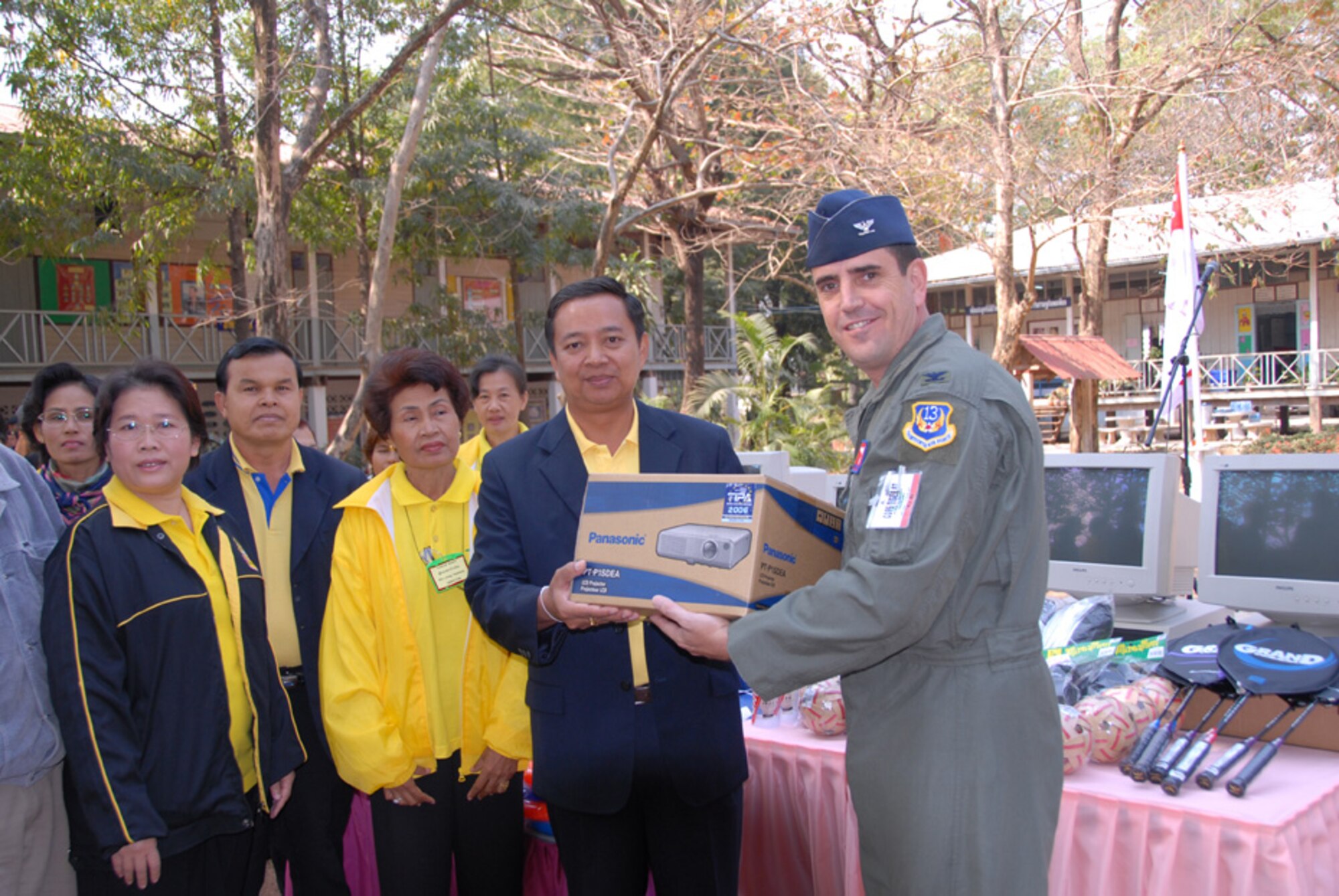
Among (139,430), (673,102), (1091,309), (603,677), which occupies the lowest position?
(603,677)

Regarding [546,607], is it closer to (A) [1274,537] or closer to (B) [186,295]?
(A) [1274,537]

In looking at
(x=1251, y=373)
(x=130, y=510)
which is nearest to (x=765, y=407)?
(x=130, y=510)

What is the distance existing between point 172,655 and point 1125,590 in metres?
2.92

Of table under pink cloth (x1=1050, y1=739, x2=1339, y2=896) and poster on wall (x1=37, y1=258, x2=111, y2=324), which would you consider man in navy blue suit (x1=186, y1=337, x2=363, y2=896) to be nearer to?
table under pink cloth (x1=1050, y1=739, x2=1339, y2=896)

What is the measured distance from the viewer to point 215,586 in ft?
8.04

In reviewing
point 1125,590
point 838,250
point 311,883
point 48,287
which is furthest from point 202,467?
point 48,287

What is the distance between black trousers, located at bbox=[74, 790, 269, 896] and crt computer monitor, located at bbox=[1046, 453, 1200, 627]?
8.84ft

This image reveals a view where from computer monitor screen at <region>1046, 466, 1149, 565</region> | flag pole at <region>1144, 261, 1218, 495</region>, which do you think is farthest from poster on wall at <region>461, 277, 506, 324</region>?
computer monitor screen at <region>1046, 466, 1149, 565</region>

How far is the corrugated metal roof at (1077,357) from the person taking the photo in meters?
14.2

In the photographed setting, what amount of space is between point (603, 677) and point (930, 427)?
101cm

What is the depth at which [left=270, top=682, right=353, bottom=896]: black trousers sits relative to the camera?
2.84 meters

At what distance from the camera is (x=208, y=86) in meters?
11.9

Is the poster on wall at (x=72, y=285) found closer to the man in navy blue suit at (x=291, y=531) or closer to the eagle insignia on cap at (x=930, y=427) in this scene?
the man in navy blue suit at (x=291, y=531)

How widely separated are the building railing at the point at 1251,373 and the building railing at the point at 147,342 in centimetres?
1321
